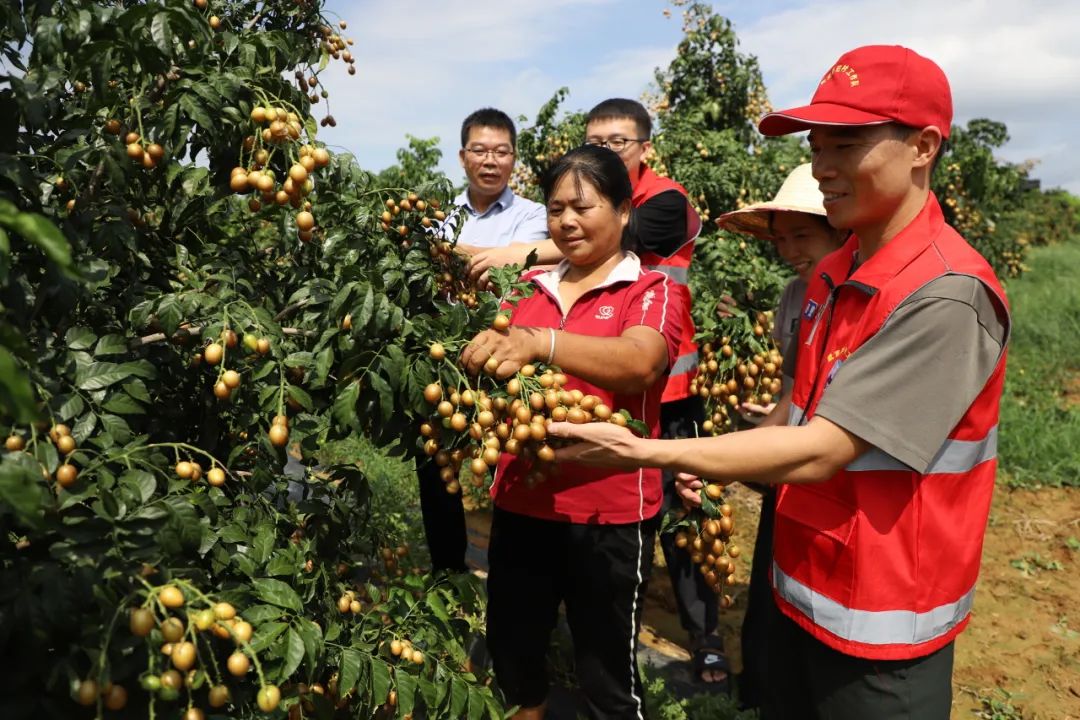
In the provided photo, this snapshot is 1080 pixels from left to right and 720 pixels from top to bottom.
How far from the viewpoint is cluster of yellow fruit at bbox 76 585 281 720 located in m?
1.11

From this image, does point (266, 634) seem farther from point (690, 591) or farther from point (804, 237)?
point (690, 591)

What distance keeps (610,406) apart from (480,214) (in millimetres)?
1662

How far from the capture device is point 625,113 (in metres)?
3.36

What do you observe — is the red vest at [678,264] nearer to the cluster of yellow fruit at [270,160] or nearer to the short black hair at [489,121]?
the short black hair at [489,121]

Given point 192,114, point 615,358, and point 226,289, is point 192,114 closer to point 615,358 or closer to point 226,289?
point 226,289

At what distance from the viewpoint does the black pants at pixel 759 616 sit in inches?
110

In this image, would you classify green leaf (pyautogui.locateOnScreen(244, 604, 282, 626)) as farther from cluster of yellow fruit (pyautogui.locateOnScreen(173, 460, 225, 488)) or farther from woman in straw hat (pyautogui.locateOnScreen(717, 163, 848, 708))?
woman in straw hat (pyautogui.locateOnScreen(717, 163, 848, 708))

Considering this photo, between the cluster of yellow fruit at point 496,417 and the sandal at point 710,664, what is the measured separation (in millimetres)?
2148

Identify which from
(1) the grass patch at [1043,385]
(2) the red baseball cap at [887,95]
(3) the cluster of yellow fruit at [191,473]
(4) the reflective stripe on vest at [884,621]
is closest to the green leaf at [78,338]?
(3) the cluster of yellow fruit at [191,473]

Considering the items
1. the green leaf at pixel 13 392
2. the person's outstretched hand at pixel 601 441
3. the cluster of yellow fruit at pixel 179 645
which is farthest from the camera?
the person's outstretched hand at pixel 601 441

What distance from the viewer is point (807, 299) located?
1981 mm

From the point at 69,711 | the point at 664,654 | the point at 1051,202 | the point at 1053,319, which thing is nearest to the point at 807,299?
the point at 69,711

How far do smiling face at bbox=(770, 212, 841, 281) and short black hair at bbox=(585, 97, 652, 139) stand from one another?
799 mm

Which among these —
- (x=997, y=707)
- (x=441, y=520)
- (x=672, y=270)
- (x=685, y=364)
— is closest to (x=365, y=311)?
(x=672, y=270)
